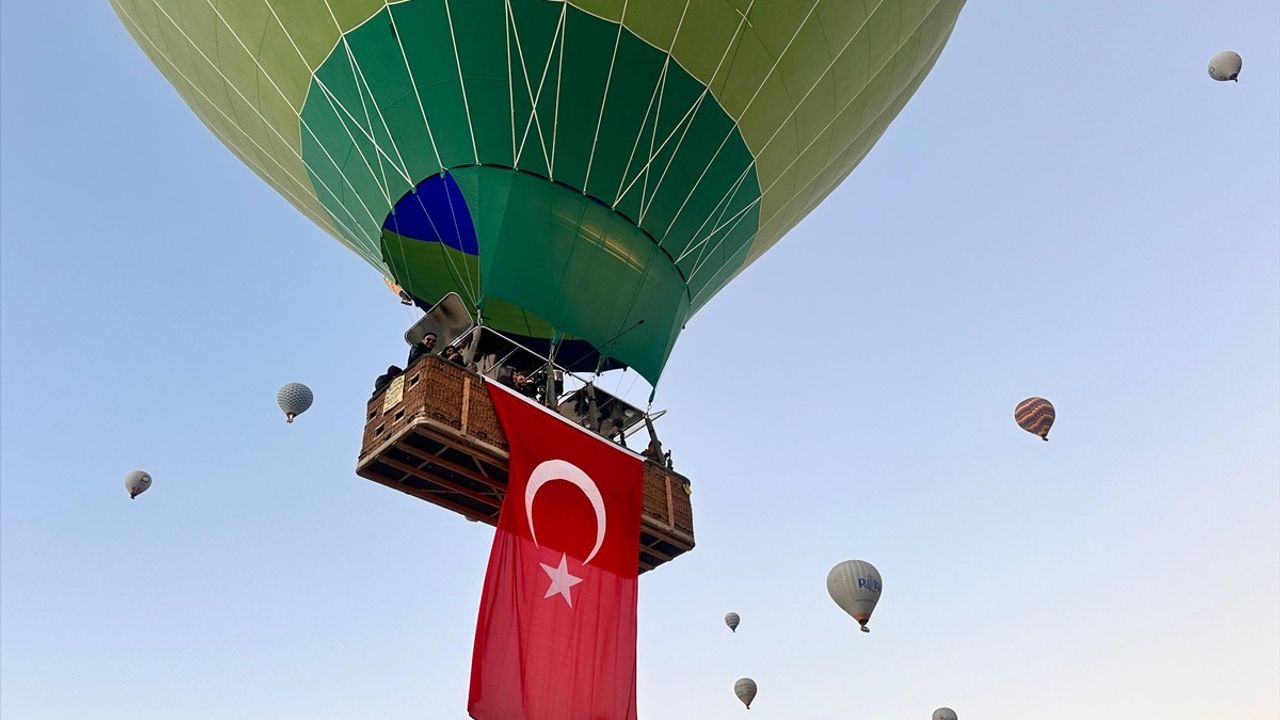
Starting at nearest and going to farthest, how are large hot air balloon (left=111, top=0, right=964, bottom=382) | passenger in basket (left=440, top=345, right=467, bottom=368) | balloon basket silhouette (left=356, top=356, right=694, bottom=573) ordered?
balloon basket silhouette (left=356, top=356, right=694, bottom=573) → passenger in basket (left=440, top=345, right=467, bottom=368) → large hot air balloon (left=111, top=0, right=964, bottom=382)

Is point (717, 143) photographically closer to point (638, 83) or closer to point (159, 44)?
point (638, 83)

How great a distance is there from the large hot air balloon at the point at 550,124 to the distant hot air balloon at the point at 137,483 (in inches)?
395

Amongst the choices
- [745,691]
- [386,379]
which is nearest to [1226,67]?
[745,691]

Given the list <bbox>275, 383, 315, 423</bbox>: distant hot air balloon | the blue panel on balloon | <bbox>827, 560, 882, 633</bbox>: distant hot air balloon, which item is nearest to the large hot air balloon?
the blue panel on balloon

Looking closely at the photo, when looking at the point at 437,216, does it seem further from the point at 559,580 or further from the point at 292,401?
the point at 292,401

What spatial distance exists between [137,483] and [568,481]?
12.9 meters

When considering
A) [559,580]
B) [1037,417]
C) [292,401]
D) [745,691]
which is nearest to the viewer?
[559,580]

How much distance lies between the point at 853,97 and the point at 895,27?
0.75m

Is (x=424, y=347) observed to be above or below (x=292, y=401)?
below

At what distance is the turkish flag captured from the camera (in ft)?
23.4

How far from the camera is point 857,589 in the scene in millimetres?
16766

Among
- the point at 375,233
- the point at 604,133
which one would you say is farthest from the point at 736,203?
the point at 375,233

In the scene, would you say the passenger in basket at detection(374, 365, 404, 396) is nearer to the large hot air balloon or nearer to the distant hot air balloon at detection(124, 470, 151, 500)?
the large hot air balloon

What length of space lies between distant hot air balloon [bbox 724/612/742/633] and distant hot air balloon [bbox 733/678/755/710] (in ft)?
3.94
